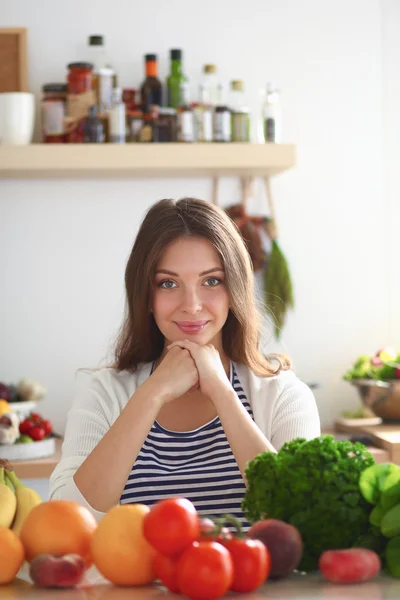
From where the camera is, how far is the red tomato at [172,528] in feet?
2.93

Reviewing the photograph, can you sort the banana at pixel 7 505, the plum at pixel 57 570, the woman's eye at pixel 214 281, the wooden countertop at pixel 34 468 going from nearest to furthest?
the plum at pixel 57 570, the banana at pixel 7 505, the woman's eye at pixel 214 281, the wooden countertop at pixel 34 468

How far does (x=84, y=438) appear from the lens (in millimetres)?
1717

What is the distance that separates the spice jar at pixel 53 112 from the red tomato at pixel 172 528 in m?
2.32

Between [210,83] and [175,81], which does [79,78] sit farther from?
[210,83]

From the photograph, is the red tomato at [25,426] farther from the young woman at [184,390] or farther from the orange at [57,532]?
the orange at [57,532]

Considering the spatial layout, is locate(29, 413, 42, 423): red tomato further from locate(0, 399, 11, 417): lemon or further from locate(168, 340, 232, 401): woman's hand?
locate(168, 340, 232, 401): woman's hand

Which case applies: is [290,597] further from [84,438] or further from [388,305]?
[388,305]

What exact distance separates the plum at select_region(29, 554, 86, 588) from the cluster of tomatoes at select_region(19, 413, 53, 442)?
1.76 meters

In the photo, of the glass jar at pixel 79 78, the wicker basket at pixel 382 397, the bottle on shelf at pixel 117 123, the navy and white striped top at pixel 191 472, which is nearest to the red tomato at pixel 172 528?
the navy and white striped top at pixel 191 472

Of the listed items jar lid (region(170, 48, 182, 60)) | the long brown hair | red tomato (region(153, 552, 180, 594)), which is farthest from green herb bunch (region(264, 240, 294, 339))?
red tomato (region(153, 552, 180, 594))

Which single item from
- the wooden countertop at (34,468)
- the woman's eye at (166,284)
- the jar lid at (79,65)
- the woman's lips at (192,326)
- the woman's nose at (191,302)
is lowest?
the wooden countertop at (34,468)

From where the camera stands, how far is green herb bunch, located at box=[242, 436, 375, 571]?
3.20ft

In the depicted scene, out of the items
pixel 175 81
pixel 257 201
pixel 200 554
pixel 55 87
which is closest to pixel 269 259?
pixel 257 201

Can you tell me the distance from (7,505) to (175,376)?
0.47 metres
